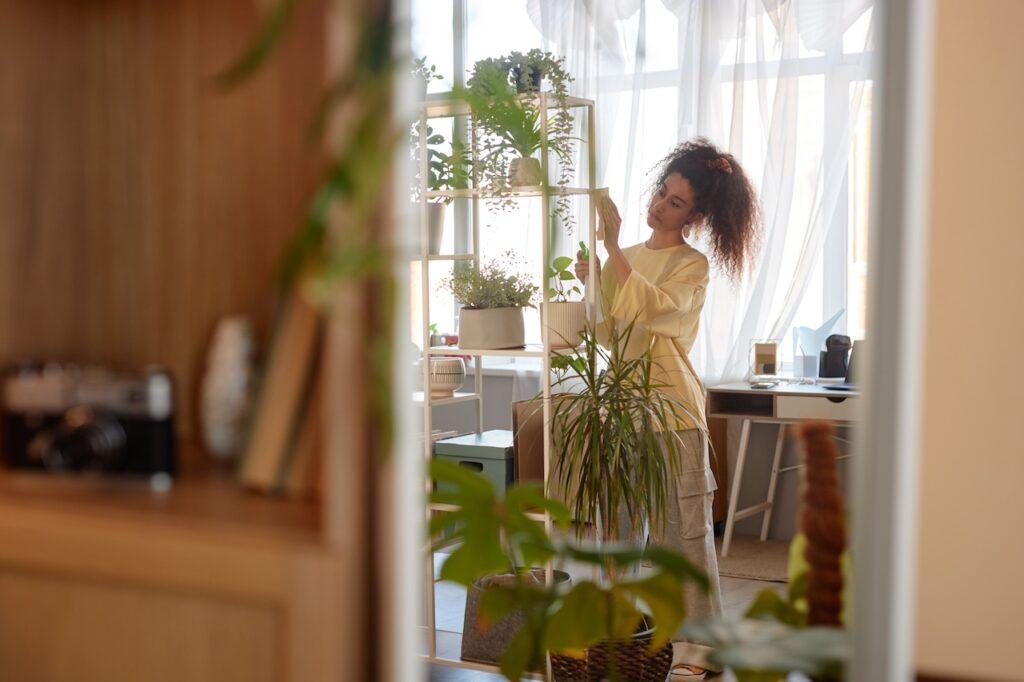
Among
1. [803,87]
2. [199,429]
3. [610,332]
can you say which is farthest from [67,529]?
[803,87]

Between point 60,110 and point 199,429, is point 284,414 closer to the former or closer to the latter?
point 199,429

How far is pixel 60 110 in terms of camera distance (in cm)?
145

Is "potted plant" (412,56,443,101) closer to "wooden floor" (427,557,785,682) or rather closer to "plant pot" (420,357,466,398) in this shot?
"plant pot" (420,357,466,398)

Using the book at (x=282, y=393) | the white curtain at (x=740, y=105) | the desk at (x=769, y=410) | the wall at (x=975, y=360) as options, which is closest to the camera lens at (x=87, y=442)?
the book at (x=282, y=393)

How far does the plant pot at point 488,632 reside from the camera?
3363mm

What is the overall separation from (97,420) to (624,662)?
2.02 meters

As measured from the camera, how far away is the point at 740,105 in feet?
17.3

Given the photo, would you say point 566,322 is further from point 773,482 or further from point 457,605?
point 773,482

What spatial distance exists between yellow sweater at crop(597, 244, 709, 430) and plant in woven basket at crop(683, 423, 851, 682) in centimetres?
194

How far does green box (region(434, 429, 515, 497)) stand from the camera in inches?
149

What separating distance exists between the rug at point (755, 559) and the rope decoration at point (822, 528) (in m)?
3.13

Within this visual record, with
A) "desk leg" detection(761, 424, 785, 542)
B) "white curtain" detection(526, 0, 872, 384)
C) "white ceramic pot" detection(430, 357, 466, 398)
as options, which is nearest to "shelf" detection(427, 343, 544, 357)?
"white ceramic pot" detection(430, 357, 466, 398)

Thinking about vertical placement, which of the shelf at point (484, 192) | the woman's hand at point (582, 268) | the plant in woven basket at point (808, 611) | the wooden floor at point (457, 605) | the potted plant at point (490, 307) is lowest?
the wooden floor at point (457, 605)

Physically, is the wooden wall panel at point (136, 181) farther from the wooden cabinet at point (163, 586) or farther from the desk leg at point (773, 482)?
the desk leg at point (773, 482)
